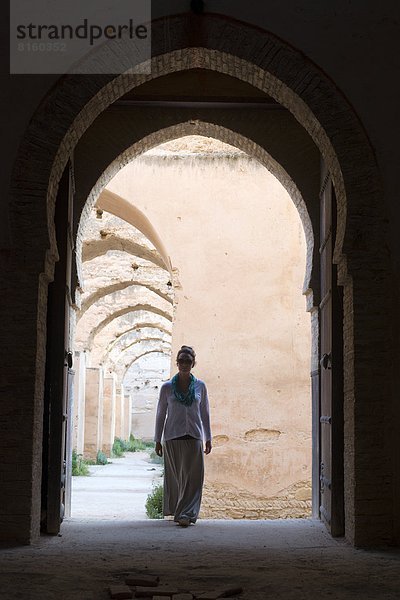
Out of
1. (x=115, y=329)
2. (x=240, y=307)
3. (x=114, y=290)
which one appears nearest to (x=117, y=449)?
(x=115, y=329)

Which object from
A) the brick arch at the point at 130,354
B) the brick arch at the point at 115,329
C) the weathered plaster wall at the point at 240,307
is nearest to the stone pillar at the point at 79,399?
the brick arch at the point at 115,329

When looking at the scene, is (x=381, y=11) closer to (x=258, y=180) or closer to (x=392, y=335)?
(x=392, y=335)

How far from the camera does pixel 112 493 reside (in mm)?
15766

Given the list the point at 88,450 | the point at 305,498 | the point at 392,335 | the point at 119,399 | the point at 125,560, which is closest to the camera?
the point at 125,560

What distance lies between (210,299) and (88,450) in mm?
14144

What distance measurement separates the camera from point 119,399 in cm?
3594

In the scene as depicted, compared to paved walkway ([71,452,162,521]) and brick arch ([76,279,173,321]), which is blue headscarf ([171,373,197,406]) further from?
brick arch ([76,279,173,321])

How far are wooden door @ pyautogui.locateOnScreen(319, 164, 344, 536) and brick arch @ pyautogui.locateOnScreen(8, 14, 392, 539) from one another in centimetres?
38

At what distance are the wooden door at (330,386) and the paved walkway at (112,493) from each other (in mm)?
4809

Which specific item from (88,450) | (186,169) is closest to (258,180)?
(186,169)

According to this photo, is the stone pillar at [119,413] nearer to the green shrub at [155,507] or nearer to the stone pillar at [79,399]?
the stone pillar at [79,399]

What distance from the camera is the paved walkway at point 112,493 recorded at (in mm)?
12210

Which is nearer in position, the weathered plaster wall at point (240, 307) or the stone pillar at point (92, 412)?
the weathered plaster wall at point (240, 307)

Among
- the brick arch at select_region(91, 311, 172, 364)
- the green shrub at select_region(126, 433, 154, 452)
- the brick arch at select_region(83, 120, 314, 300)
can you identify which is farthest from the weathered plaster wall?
the green shrub at select_region(126, 433, 154, 452)
